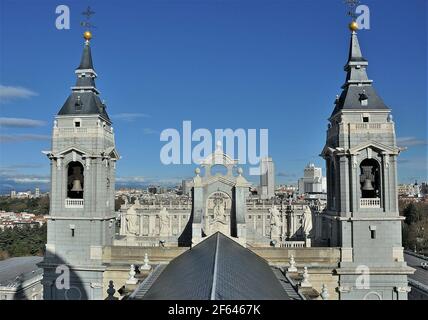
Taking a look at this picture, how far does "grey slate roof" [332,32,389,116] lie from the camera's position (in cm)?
2038

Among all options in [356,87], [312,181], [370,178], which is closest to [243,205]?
[370,178]

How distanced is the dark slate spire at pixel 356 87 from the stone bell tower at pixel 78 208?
480 inches

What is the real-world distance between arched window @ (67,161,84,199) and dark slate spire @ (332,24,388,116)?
13.3 meters

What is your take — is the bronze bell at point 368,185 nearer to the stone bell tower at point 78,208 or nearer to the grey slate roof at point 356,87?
the grey slate roof at point 356,87

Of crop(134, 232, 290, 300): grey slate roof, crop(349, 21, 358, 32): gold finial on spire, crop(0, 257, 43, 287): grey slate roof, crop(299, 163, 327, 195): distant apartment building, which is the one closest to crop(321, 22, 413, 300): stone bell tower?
crop(349, 21, 358, 32): gold finial on spire

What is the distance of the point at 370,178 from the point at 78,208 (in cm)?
1435

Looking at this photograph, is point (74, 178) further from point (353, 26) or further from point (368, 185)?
point (353, 26)

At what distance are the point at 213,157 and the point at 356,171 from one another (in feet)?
23.1

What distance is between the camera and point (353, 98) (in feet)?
67.7

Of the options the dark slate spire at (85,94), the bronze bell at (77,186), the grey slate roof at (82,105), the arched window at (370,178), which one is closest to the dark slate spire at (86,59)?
the dark slate spire at (85,94)

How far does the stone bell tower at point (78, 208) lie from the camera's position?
20438 mm

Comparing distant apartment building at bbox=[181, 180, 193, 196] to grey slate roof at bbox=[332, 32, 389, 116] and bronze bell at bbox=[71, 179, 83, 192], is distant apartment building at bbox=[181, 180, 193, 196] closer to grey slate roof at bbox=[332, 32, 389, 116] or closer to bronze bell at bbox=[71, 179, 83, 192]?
bronze bell at bbox=[71, 179, 83, 192]
